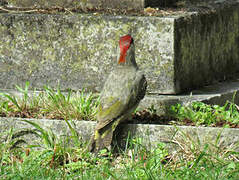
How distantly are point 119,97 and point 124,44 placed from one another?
1.70 ft

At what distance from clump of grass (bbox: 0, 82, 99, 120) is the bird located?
1.27 feet

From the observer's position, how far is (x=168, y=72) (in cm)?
618

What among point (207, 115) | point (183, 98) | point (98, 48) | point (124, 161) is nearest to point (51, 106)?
point (98, 48)

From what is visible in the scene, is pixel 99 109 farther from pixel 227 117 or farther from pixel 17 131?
pixel 227 117

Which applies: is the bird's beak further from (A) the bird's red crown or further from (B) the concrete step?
(B) the concrete step

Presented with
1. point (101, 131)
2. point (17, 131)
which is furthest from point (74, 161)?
point (17, 131)

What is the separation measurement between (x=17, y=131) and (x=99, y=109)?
861mm

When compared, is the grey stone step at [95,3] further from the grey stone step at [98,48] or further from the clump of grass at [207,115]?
the clump of grass at [207,115]

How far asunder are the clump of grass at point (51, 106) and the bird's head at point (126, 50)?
564mm

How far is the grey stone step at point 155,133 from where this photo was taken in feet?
16.6

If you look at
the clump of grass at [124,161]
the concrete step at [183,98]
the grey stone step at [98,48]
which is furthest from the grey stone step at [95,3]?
the clump of grass at [124,161]

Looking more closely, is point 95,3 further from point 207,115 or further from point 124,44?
point 207,115

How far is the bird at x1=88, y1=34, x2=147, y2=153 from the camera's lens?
5.20 metres

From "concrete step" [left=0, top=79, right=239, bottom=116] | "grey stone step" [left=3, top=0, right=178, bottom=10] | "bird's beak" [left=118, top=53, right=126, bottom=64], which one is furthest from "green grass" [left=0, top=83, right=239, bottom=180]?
"grey stone step" [left=3, top=0, right=178, bottom=10]
